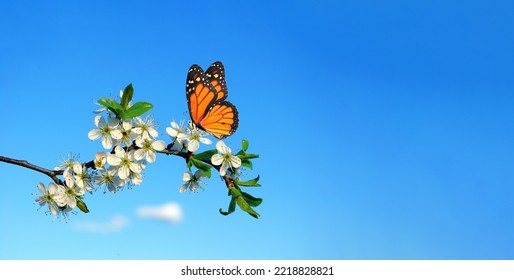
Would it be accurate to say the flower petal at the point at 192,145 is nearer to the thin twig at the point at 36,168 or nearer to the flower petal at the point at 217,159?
the flower petal at the point at 217,159

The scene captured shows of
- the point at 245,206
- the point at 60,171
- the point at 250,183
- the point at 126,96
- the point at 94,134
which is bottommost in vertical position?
the point at 245,206

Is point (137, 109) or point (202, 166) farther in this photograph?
point (202, 166)

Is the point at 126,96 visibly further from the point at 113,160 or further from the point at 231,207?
the point at 231,207

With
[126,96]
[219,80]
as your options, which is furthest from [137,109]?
[219,80]

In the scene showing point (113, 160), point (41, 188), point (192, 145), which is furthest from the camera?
point (41, 188)

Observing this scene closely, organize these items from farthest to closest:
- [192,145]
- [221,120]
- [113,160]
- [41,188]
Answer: [221,120], [41,188], [192,145], [113,160]

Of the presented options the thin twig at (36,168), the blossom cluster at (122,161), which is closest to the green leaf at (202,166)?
the blossom cluster at (122,161)

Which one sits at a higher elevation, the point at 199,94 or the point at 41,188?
the point at 199,94
